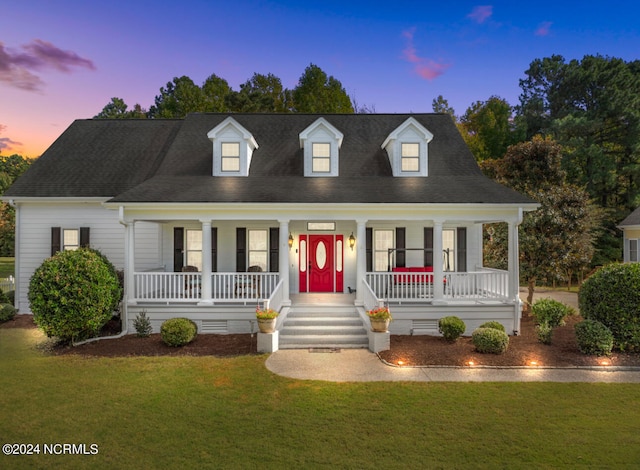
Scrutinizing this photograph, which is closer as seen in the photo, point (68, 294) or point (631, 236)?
point (68, 294)

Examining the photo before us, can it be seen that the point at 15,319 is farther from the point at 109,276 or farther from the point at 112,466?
the point at 112,466

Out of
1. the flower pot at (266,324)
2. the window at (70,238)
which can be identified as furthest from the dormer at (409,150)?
the window at (70,238)

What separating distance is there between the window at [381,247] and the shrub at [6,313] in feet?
49.5

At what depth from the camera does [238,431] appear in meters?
6.29

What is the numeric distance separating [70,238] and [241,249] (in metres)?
7.35

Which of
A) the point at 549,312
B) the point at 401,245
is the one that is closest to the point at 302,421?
the point at 401,245

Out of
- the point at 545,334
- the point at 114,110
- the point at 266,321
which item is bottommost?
the point at 545,334

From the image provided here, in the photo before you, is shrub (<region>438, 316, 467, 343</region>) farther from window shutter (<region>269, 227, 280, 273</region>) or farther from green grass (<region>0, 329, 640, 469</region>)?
window shutter (<region>269, 227, 280, 273</region>)

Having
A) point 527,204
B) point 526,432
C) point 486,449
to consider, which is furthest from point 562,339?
point 486,449

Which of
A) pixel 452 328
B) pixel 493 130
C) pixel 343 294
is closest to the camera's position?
pixel 452 328

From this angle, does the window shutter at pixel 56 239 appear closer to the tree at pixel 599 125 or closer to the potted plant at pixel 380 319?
the potted plant at pixel 380 319

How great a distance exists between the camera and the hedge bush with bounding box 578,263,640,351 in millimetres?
10562

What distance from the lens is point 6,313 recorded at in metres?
15.2

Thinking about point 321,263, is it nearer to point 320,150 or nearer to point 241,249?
point 241,249
